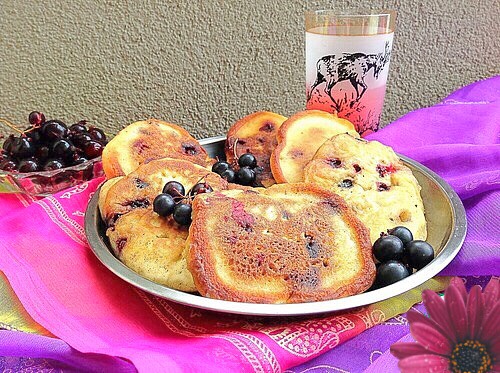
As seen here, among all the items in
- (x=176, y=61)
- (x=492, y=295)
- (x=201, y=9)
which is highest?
(x=492, y=295)

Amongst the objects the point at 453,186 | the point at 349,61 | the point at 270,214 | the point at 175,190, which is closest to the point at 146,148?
the point at 175,190

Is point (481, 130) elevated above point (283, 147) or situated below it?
below

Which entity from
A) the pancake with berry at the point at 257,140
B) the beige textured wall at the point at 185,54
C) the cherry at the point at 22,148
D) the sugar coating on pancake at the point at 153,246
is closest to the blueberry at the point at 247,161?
the pancake with berry at the point at 257,140

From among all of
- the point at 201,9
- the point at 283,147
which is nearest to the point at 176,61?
the point at 201,9

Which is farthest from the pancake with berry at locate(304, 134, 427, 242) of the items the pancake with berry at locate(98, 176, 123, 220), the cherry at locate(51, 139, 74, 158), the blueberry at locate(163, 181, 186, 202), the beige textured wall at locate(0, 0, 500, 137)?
the beige textured wall at locate(0, 0, 500, 137)

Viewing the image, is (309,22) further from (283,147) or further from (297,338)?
(297,338)

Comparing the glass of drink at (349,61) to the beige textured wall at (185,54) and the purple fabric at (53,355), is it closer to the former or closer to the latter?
the beige textured wall at (185,54)
